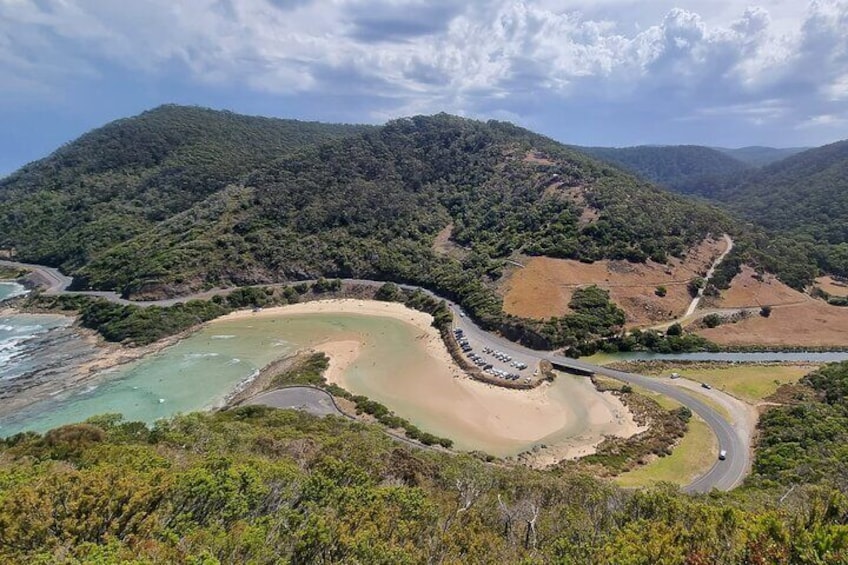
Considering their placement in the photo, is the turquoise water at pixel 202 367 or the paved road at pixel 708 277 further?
the paved road at pixel 708 277

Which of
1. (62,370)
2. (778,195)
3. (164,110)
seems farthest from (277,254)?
(778,195)

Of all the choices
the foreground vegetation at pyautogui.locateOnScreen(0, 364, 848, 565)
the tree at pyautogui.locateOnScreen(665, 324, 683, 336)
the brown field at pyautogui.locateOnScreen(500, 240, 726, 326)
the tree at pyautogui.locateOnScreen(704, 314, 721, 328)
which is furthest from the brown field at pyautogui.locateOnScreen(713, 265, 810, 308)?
the foreground vegetation at pyautogui.locateOnScreen(0, 364, 848, 565)

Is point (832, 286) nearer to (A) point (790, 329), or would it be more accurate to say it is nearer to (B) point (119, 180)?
(A) point (790, 329)

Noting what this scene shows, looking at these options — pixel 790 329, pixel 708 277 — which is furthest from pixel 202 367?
pixel 790 329

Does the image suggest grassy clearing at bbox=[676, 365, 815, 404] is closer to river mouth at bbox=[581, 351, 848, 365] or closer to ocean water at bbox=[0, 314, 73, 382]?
river mouth at bbox=[581, 351, 848, 365]

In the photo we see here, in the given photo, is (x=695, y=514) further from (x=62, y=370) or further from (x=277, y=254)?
(x=277, y=254)

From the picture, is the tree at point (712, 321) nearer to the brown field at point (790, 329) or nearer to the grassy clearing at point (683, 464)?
the brown field at point (790, 329)

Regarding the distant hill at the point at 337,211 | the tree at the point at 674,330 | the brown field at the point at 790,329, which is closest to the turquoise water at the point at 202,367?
the distant hill at the point at 337,211

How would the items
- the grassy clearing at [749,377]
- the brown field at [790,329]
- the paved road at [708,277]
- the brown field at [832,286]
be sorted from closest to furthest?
the grassy clearing at [749,377] → the brown field at [790,329] → the paved road at [708,277] → the brown field at [832,286]
